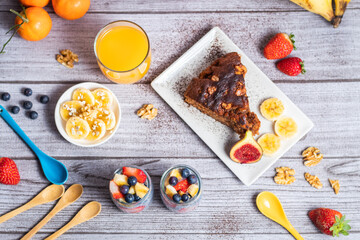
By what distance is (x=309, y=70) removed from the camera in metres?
2.46

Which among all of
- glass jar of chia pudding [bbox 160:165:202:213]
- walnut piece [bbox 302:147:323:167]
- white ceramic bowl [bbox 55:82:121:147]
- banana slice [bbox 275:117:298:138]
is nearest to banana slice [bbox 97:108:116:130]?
white ceramic bowl [bbox 55:82:121:147]

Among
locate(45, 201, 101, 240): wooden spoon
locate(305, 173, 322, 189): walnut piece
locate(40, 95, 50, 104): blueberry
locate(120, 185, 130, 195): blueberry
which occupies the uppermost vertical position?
locate(40, 95, 50, 104): blueberry

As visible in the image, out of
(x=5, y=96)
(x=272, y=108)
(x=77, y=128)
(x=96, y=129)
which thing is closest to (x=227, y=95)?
(x=272, y=108)

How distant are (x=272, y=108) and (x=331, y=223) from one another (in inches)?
32.8

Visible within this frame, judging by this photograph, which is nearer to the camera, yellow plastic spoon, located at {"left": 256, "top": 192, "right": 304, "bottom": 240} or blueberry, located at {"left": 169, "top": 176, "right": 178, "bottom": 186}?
blueberry, located at {"left": 169, "top": 176, "right": 178, "bottom": 186}

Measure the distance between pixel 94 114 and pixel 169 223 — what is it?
877 mm

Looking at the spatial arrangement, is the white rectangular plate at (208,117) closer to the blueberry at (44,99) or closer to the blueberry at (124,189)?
the blueberry at (124,189)

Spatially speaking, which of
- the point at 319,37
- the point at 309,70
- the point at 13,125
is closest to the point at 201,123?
the point at 309,70

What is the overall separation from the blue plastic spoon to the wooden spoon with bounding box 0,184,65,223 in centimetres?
5

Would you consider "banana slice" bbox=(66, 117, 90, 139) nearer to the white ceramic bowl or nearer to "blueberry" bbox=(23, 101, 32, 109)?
the white ceramic bowl

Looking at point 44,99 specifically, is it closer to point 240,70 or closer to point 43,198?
point 43,198

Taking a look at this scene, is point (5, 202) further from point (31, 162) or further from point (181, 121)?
point (181, 121)

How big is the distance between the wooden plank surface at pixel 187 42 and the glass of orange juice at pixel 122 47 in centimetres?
22

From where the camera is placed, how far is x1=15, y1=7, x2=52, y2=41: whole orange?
2249 millimetres
